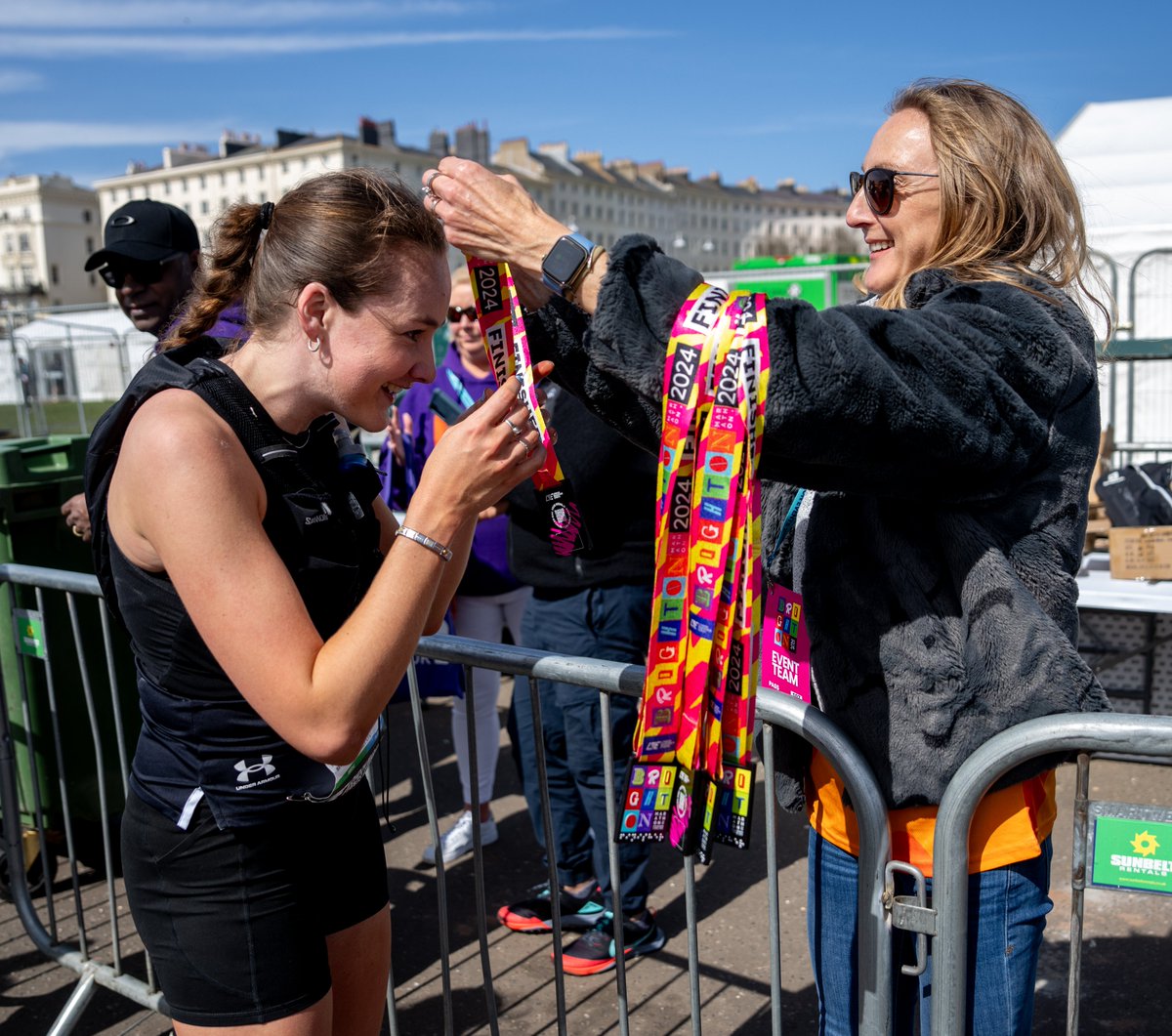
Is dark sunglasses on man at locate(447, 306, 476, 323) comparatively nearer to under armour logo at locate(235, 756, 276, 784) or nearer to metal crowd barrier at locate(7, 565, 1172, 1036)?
metal crowd barrier at locate(7, 565, 1172, 1036)

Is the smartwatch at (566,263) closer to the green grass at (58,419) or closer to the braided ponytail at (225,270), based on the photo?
the braided ponytail at (225,270)

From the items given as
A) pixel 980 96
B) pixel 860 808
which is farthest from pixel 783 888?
pixel 980 96

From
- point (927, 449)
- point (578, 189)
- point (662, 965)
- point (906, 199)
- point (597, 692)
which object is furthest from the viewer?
point (578, 189)

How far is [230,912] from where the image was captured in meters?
1.62

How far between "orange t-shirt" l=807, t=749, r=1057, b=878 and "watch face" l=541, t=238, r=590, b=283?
0.92 metres

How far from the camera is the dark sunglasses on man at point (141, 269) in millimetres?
4000

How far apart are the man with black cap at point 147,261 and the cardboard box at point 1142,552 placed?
4.17 m

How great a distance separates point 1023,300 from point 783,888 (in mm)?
3032

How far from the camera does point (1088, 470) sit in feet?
5.02

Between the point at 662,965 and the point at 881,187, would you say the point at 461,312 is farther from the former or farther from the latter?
the point at 881,187

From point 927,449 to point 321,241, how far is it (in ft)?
3.01

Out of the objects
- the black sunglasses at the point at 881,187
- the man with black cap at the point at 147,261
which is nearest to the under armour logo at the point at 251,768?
the black sunglasses at the point at 881,187

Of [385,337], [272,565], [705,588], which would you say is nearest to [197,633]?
[272,565]

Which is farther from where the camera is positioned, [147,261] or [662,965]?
[147,261]
